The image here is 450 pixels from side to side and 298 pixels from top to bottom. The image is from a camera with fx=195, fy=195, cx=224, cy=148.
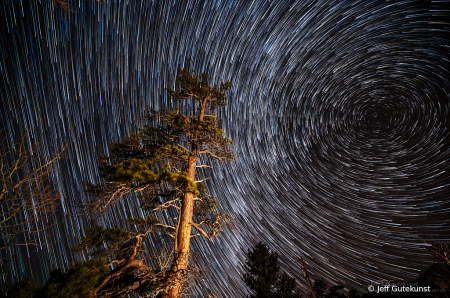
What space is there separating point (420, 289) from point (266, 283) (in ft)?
49.9

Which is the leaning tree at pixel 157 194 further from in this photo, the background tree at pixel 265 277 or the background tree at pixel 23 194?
the background tree at pixel 265 277

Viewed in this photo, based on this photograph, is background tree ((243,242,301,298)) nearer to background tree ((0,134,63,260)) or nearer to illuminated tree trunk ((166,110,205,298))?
illuminated tree trunk ((166,110,205,298))

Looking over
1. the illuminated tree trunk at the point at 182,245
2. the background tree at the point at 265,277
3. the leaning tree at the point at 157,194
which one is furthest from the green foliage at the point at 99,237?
the background tree at the point at 265,277

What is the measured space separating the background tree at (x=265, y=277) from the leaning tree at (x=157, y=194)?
14.2 meters

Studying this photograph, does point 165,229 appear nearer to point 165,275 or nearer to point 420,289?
point 165,275

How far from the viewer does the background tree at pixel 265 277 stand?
17.2 meters

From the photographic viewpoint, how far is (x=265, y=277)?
714 inches

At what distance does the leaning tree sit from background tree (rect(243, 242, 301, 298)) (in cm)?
1420

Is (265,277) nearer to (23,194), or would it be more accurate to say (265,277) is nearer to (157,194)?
(157,194)

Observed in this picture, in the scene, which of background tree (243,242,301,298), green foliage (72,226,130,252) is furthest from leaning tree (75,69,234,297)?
background tree (243,242,301,298)

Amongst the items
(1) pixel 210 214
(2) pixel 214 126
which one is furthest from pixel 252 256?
(2) pixel 214 126

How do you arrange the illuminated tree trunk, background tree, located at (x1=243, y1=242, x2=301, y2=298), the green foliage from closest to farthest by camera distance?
1. the illuminated tree trunk
2. the green foliage
3. background tree, located at (x1=243, y1=242, x2=301, y2=298)

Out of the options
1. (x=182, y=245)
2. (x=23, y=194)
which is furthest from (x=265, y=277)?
(x=23, y=194)

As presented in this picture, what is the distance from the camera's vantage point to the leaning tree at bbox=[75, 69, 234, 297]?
194 inches
